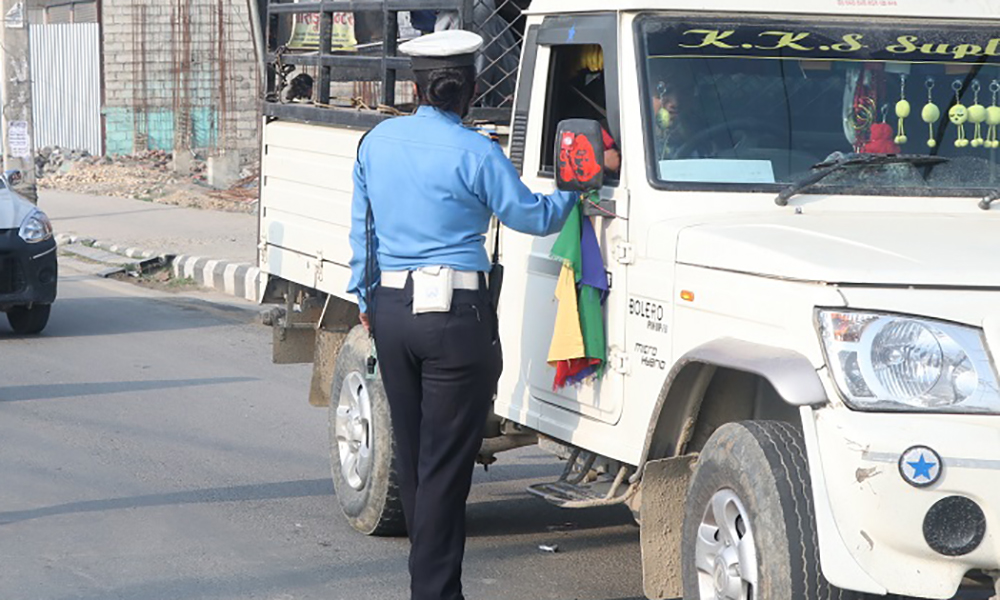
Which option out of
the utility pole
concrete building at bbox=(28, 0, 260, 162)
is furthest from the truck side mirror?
concrete building at bbox=(28, 0, 260, 162)

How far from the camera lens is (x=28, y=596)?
5613mm

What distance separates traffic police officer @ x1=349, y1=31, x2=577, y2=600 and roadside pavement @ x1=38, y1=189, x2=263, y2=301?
8.97 meters

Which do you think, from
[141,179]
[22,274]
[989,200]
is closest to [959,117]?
[989,200]

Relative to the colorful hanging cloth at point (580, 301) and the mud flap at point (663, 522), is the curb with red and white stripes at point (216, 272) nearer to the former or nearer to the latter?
the colorful hanging cloth at point (580, 301)

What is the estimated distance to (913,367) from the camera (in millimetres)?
3793

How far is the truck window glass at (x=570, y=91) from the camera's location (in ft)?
17.6

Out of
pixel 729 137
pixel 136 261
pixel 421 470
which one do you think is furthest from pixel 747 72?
pixel 136 261

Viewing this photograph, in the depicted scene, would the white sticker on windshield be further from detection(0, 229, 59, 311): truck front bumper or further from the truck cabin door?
detection(0, 229, 59, 311): truck front bumper

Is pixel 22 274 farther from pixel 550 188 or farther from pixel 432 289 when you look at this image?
pixel 432 289

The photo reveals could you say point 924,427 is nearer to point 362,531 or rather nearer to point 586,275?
point 586,275

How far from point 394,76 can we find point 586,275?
224 cm

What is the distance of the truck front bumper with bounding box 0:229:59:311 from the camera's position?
12055 mm

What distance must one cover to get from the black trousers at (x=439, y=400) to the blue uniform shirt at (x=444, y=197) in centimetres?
14

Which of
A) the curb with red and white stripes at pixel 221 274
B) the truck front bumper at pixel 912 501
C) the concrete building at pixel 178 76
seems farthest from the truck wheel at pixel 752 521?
the concrete building at pixel 178 76
